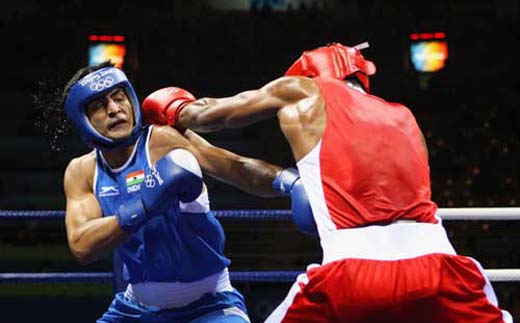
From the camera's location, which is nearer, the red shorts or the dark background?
the red shorts

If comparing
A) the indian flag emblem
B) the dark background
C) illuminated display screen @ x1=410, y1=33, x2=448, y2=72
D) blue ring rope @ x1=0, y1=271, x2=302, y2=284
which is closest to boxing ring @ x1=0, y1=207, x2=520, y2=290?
blue ring rope @ x1=0, y1=271, x2=302, y2=284

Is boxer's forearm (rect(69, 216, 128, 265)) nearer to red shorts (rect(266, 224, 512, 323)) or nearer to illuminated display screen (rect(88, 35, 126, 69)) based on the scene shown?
red shorts (rect(266, 224, 512, 323))

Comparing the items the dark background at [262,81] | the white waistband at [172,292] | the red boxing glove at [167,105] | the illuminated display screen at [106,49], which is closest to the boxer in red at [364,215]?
the red boxing glove at [167,105]

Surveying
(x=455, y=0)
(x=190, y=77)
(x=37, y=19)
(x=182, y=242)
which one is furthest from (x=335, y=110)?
(x=455, y=0)

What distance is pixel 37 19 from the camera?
9.12 metres

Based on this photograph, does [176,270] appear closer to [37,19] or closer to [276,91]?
[276,91]

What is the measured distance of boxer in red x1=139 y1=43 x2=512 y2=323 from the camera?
174 centimetres

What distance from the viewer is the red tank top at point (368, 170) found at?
6.04ft

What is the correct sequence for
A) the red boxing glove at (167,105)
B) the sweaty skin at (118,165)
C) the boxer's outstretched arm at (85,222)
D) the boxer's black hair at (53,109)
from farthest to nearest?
the boxer's black hair at (53,109) → the red boxing glove at (167,105) → the sweaty skin at (118,165) → the boxer's outstretched arm at (85,222)

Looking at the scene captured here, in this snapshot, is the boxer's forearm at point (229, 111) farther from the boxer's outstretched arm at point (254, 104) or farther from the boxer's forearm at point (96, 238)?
the boxer's forearm at point (96, 238)

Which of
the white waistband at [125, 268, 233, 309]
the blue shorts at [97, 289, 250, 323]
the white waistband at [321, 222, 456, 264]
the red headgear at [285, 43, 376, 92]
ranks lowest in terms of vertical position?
the blue shorts at [97, 289, 250, 323]

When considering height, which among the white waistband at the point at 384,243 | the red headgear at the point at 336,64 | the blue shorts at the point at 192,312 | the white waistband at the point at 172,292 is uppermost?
the red headgear at the point at 336,64

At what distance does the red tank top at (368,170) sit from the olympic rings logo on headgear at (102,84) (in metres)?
0.69

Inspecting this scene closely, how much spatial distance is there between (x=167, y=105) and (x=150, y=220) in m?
0.36
